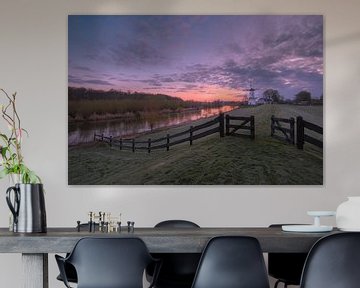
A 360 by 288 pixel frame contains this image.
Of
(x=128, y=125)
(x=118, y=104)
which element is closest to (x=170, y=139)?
(x=128, y=125)

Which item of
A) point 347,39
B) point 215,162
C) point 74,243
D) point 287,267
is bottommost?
point 287,267

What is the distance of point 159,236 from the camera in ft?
11.4

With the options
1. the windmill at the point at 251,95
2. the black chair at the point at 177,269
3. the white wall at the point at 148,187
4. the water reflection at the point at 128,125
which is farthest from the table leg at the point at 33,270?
the windmill at the point at 251,95

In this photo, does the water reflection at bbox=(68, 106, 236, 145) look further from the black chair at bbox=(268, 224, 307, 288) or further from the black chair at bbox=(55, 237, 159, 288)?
the black chair at bbox=(55, 237, 159, 288)

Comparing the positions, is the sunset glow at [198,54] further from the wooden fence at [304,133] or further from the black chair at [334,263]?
the black chair at [334,263]

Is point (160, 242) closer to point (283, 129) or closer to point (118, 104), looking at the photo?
point (118, 104)

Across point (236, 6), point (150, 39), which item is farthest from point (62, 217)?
point (236, 6)

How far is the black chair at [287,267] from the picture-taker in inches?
179

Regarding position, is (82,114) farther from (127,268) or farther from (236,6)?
(127,268)

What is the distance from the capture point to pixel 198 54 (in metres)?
5.79

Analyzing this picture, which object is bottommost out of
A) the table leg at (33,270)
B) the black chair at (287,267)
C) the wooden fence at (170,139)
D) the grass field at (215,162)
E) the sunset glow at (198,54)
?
the black chair at (287,267)

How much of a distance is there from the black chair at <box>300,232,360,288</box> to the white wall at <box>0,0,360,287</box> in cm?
234

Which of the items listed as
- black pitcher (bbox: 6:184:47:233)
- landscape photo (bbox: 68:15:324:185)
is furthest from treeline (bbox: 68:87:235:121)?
black pitcher (bbox: 6:184:47:233)

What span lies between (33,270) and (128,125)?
7.87 feet
